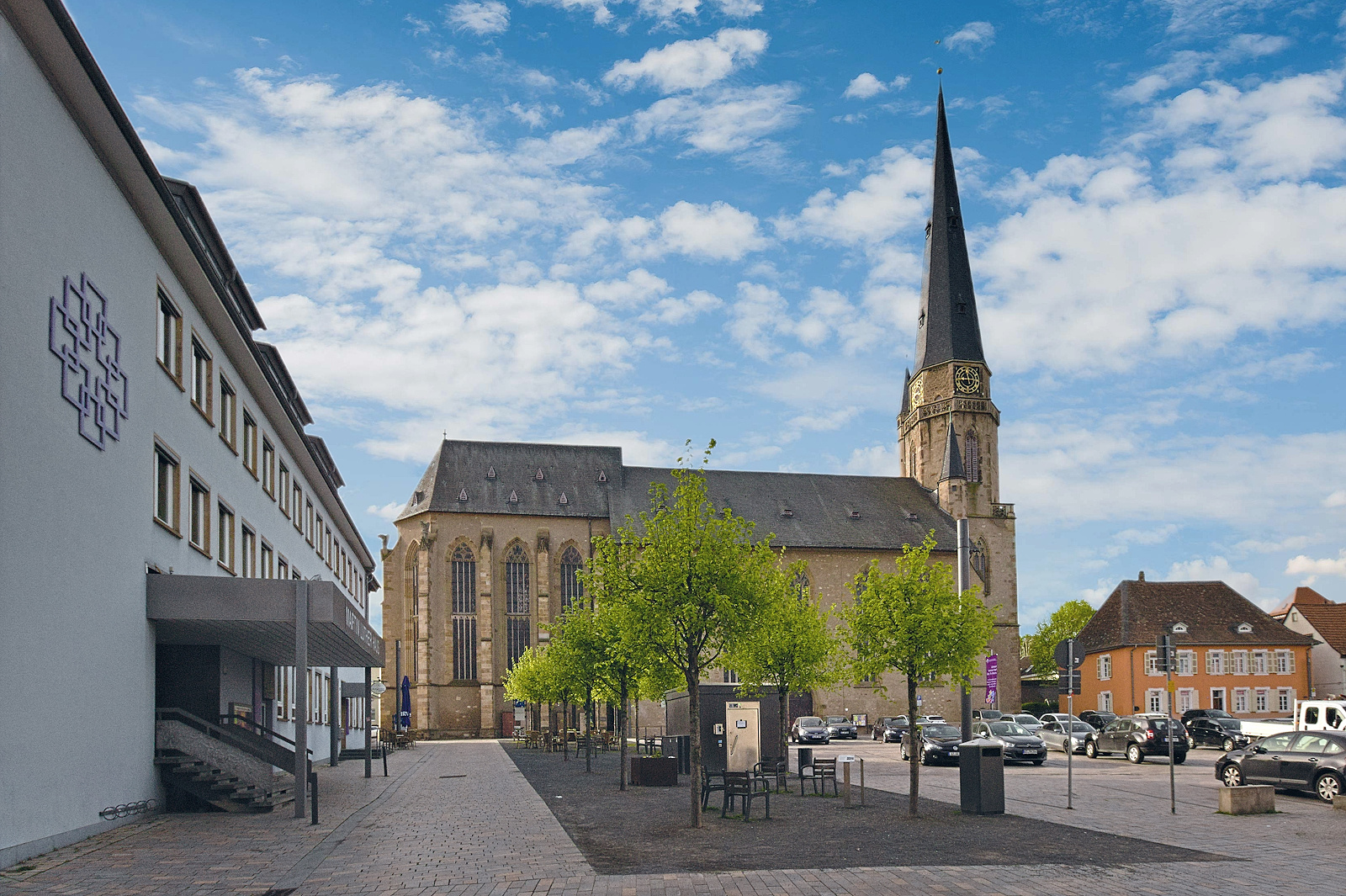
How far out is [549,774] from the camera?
106 feet

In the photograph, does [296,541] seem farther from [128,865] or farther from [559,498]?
[559,498]

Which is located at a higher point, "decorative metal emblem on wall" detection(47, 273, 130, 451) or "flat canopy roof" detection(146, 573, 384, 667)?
"decorative metal emblem on wall" detection(47, 273, 130, 451)

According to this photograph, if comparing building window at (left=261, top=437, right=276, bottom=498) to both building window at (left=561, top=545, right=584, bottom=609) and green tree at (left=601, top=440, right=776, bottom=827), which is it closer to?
green tree at (left=601, top=440, right=776, bottom=827)

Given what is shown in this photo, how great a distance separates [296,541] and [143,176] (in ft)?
68.4

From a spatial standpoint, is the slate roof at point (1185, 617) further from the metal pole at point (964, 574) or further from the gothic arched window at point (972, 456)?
the metal pole at point (964, 574)

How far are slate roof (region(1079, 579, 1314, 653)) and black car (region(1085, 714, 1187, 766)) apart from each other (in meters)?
29.7

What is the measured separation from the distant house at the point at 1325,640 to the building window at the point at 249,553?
63293 millimetres

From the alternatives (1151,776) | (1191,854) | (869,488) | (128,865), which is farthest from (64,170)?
(869,488)

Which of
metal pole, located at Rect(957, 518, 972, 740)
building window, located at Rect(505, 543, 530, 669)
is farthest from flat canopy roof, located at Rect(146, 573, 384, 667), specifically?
building window, located at Rect(505, 543, 530, 669)

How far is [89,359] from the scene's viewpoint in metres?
17.1

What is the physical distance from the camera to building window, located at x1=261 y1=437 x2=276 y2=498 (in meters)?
31.6

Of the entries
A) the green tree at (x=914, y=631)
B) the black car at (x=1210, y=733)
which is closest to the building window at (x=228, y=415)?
the green tree at (x=914, y=631)

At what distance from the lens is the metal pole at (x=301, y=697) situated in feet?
62.3

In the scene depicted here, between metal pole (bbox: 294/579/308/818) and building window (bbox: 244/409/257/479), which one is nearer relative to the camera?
metal pole (bbox: 294/579/308/818)
